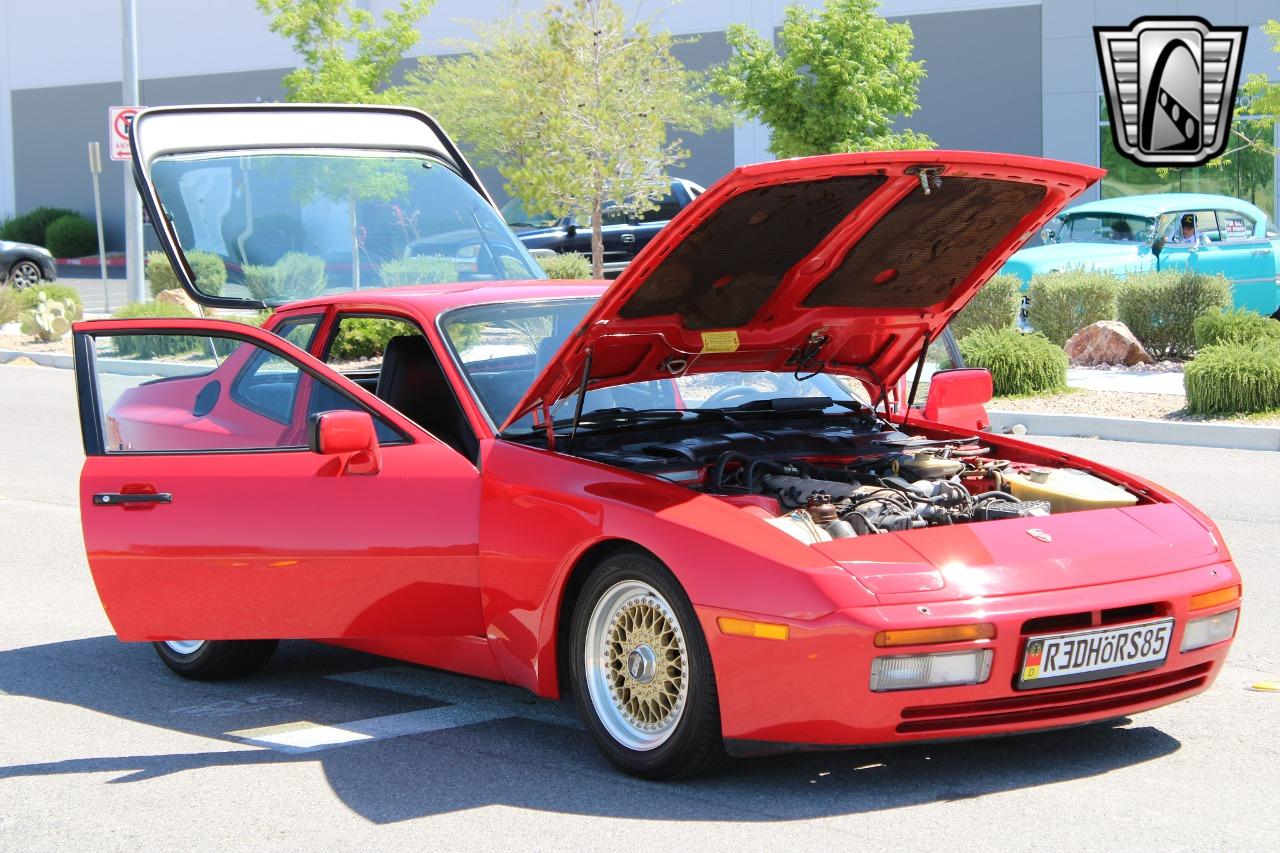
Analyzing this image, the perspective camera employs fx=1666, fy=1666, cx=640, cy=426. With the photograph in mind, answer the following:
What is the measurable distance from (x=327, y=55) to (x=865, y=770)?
857 inches

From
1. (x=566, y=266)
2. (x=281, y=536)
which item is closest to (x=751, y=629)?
(x=281, y=536)

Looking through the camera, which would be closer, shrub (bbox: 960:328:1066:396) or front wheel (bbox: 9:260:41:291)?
shrub (bbox: 960:328:1066:396)

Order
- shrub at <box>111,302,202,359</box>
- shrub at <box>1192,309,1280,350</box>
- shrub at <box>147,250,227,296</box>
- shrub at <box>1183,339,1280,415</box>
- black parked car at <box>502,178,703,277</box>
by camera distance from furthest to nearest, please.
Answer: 1. black parked car at <box>502,178,703,277</box>
2. shrub at <box>1192,309,1280,350</box>
3. shrub at <box>1183,339,1280,415</box>
4. shrub at <box>147,250,227,296</box>
5. shrub at <box>111,302,202,359</box>

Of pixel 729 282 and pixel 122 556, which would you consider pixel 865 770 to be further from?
pixel 122 556

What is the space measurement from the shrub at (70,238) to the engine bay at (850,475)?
147 ft

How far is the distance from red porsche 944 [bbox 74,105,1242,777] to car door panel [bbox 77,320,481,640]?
0.01 metres

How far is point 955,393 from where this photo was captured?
6949 mm

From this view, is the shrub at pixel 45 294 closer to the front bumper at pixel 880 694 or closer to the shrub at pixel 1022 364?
the shrub at pixel 1022 364

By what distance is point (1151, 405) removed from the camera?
14742 millimetres

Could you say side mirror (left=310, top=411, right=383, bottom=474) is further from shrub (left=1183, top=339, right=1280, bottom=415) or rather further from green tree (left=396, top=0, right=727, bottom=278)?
green tree (left=396, top=0, right=727, bottom=278)

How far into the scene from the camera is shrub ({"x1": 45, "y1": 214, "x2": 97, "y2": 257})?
4744 centimetres

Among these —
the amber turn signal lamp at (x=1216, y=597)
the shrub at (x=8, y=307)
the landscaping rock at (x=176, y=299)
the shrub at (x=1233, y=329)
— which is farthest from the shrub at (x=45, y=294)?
the amber turn signal lamp at (x=1216, y=597)

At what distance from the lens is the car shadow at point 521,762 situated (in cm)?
473

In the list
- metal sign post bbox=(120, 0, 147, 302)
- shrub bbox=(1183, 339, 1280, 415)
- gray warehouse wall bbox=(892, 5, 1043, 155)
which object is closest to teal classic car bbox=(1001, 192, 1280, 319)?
shrub bbox=(1183, 339, 1280, 415)
